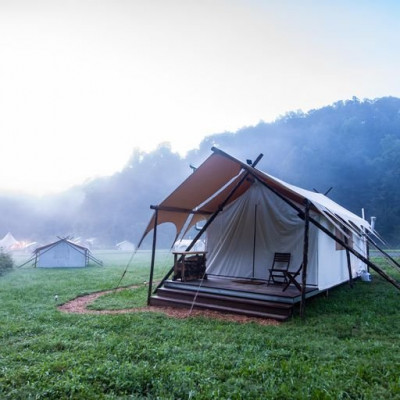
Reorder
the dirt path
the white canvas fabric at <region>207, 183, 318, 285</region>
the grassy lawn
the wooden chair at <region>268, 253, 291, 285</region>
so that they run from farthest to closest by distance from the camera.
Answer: the white canvas fabric at <region>207, 183, 318, 285</region> < the wooden chair at <region>268, 253, 291, 285</region> < the dirt path < the grassy lawn

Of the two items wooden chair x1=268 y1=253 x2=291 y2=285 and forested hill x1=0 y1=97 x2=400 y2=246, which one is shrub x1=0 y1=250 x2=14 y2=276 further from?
forested hill x1=0 y1=97 x2=400 y2=246

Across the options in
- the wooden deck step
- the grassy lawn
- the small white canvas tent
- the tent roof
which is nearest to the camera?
the grassy lawn

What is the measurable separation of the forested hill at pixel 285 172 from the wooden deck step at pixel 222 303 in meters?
15.6

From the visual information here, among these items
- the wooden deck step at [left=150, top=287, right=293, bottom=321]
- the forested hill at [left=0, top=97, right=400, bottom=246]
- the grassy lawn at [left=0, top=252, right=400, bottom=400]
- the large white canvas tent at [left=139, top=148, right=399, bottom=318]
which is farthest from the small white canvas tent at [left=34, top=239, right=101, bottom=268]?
the grassy lawn at [left=0, top=252, right=400, bottom=400]

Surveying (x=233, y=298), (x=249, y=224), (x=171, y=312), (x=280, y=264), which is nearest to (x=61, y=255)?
(x=249, y=224)

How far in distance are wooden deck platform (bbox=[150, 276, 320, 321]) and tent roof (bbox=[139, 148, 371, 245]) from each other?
144 centimetres

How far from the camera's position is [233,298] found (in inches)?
244

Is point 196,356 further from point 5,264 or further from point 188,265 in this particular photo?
point 5,264

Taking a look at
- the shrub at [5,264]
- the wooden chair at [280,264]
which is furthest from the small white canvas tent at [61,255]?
the wooden chair at [280,264]

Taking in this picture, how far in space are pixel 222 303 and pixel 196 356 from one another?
2.81m

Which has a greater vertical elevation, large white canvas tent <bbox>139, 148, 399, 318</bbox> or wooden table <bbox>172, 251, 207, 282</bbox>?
large white canvas tent <bbox>139, 148, 399, 318</bbox>

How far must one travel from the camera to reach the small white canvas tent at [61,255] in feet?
58.5

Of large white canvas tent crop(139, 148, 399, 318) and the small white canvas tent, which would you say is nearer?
large white canvas tent crop(139, 148, 399, 318)

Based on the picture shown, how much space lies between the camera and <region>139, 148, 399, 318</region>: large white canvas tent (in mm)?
7258
